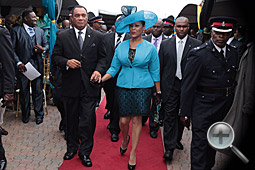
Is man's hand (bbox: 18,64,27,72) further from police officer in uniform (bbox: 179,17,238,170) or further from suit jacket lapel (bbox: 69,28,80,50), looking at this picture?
police officer in uniform (bbox: 179,17,238,170)

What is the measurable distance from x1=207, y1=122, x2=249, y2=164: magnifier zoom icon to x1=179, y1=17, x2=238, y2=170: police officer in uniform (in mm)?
790

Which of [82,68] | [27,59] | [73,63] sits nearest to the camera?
[73,63]

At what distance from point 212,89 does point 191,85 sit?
0.25 m

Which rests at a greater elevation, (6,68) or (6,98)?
(6,68)

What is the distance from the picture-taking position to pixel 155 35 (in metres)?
7.18

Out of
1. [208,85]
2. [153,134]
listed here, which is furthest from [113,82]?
[208,85]

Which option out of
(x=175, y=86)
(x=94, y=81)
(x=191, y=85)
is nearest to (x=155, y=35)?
(x=175, y=86)

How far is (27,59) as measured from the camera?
6.77 metres

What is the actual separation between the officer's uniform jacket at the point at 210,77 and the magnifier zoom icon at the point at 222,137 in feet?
2.59

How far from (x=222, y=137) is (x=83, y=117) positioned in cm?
243

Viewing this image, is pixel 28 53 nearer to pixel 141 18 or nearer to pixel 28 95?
pixel 28 95

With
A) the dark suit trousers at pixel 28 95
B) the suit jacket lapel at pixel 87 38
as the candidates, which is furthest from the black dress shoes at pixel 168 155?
the dark suit trousers at pixel 28 95

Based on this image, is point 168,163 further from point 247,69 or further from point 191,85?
point 247,69

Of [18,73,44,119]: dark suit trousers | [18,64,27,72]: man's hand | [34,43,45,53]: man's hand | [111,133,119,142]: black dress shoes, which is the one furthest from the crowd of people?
[18,73,44,119]: dark suit trousers
